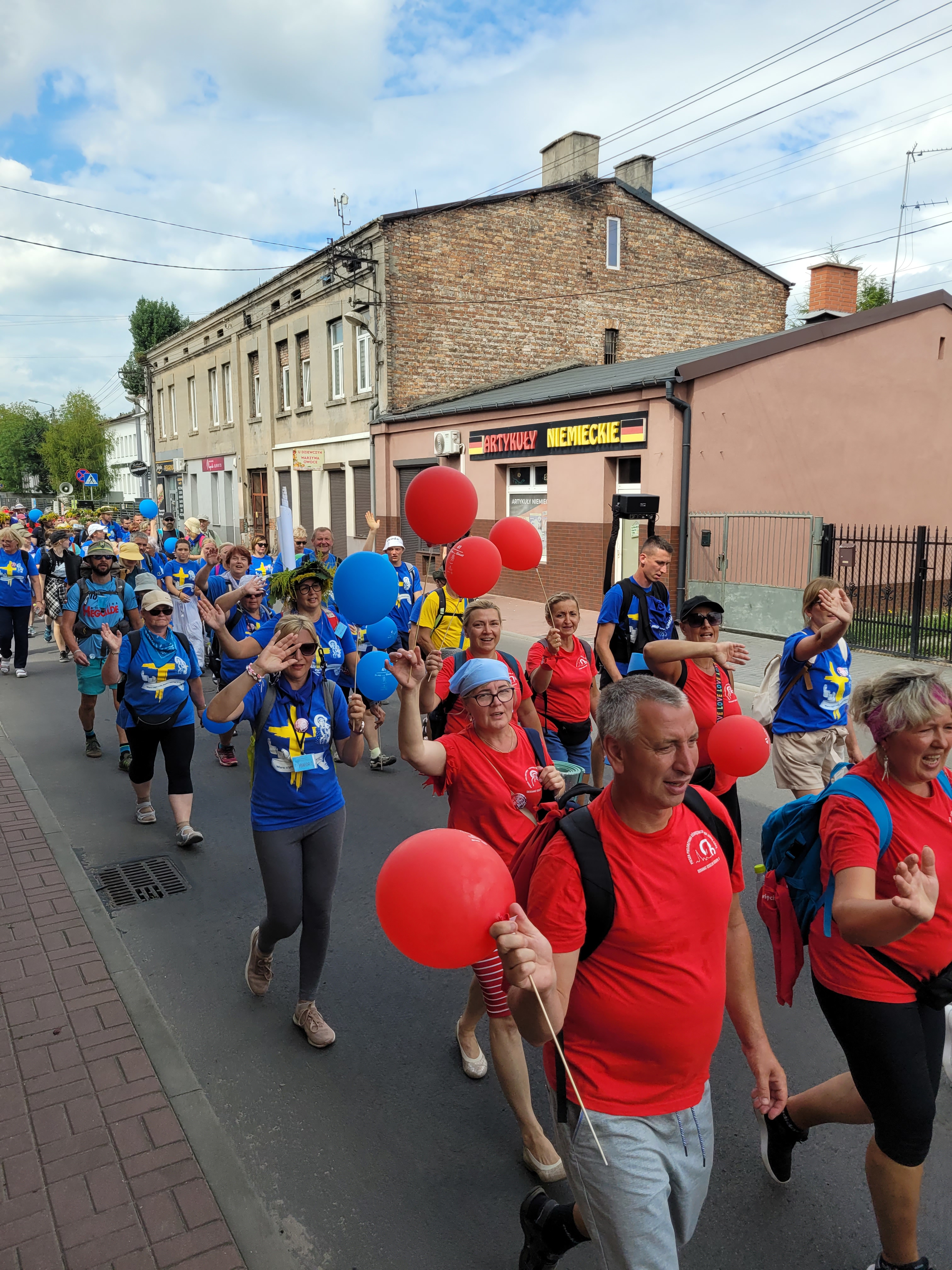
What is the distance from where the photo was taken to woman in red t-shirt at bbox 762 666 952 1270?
242 cm

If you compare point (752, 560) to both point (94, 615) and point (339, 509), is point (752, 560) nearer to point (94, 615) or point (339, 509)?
Answer: point (94, 615)

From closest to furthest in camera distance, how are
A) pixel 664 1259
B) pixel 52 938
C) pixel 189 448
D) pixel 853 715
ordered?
pixel 664 1259, pixel 853 715, pixel 52 938, pixel 189 448

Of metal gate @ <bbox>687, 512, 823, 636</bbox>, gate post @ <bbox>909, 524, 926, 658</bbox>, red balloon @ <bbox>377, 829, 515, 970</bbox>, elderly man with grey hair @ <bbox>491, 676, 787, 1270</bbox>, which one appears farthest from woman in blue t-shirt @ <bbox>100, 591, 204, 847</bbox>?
metal gate @ <bbox>687, 512, 823, 636</bbox>

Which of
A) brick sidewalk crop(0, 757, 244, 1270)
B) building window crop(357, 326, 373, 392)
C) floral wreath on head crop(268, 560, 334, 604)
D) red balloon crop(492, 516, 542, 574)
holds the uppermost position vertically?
building window crop(357, 326, 373, 392)

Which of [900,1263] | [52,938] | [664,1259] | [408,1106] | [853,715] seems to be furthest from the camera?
[52,938]

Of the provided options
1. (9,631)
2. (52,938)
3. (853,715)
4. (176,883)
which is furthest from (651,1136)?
(9,631)

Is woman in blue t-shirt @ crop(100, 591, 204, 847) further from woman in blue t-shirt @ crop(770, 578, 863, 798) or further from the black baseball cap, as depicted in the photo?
woman in blue t-shirt @ crop(770, 578, 863, 798)

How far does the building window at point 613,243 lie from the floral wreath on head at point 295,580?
24.3 m

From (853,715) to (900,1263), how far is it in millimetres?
1523

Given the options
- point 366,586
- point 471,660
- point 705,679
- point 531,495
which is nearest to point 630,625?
point 705,679

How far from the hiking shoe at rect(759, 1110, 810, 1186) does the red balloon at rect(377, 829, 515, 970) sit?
1615 millimetres

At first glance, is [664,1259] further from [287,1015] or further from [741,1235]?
[287,1015]

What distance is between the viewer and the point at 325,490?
28.5 m

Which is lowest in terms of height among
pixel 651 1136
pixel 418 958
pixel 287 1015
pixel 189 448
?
pixel 287 1015
